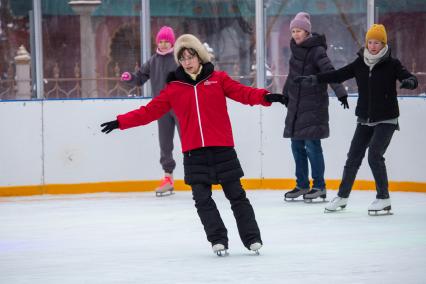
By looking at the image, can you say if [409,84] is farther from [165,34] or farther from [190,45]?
[165,34]

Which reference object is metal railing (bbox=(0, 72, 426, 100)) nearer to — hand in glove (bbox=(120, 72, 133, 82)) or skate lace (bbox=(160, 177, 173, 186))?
hand in glove (bbox=(120, 72, 133, 82))

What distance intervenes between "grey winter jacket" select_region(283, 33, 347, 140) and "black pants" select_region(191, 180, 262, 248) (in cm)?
282

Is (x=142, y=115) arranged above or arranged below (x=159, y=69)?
below

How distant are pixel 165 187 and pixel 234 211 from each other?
3.76 m

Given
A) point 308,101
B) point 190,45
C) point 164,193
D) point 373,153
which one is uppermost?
point 190,45

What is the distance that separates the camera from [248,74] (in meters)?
Answer: 11.3

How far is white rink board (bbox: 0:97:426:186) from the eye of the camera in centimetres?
1033

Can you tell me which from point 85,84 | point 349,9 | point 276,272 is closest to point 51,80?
point 85,84

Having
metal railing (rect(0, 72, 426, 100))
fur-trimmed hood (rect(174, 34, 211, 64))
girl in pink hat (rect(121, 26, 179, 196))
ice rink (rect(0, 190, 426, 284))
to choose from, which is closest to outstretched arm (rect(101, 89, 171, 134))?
fur-trimmed hood (rect(174, 34, 211, 64))

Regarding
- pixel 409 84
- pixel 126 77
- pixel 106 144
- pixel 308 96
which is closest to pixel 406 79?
pixel 409 84

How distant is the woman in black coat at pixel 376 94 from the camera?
796 cm

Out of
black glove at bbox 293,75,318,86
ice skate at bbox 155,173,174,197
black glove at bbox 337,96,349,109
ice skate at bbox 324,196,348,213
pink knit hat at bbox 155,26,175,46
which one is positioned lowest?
ice skate at bbox 155,173,174,197

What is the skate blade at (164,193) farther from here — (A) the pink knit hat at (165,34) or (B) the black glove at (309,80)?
(B) the black glove at (309,80)

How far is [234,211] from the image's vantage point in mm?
6359
